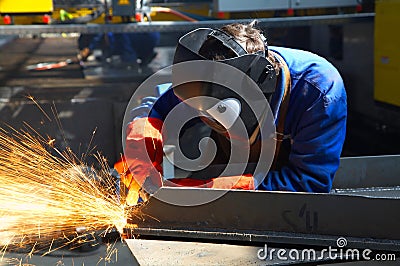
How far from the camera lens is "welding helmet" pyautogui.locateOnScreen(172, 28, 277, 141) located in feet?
6.85

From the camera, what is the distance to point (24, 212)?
2219 millimetres

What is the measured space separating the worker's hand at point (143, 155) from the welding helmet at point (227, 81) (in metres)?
0.31

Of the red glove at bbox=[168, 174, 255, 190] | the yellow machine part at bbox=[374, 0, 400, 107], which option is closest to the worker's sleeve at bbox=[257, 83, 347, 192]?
the red glove at bbox=[168, 174, 255, 190]

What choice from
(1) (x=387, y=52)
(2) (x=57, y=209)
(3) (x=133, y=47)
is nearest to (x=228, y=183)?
(2) (x=57, y=209)

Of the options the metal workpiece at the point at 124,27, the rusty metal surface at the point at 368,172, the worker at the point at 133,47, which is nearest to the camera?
the rusty metal surface at the point at 368,172

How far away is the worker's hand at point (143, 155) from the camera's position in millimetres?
2253

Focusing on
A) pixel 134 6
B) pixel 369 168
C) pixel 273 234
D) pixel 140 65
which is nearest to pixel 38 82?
pixel 140 65

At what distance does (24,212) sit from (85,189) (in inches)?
9.5

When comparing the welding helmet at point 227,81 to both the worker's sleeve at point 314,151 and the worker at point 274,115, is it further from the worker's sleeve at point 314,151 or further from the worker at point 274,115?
the worker's sleeve at point 314,151

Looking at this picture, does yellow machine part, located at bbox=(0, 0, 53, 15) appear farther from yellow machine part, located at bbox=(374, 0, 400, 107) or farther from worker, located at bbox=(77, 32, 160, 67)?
worker, located at bbox=(77, 32, 160, 67)

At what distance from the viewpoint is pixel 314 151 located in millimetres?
2270

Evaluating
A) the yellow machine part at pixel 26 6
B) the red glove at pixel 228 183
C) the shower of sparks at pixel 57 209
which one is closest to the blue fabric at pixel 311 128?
→ the red glove at pixel 228 183

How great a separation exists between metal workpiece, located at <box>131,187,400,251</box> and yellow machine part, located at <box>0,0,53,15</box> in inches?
146

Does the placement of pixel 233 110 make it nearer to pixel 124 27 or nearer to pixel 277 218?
pixel 277 218
